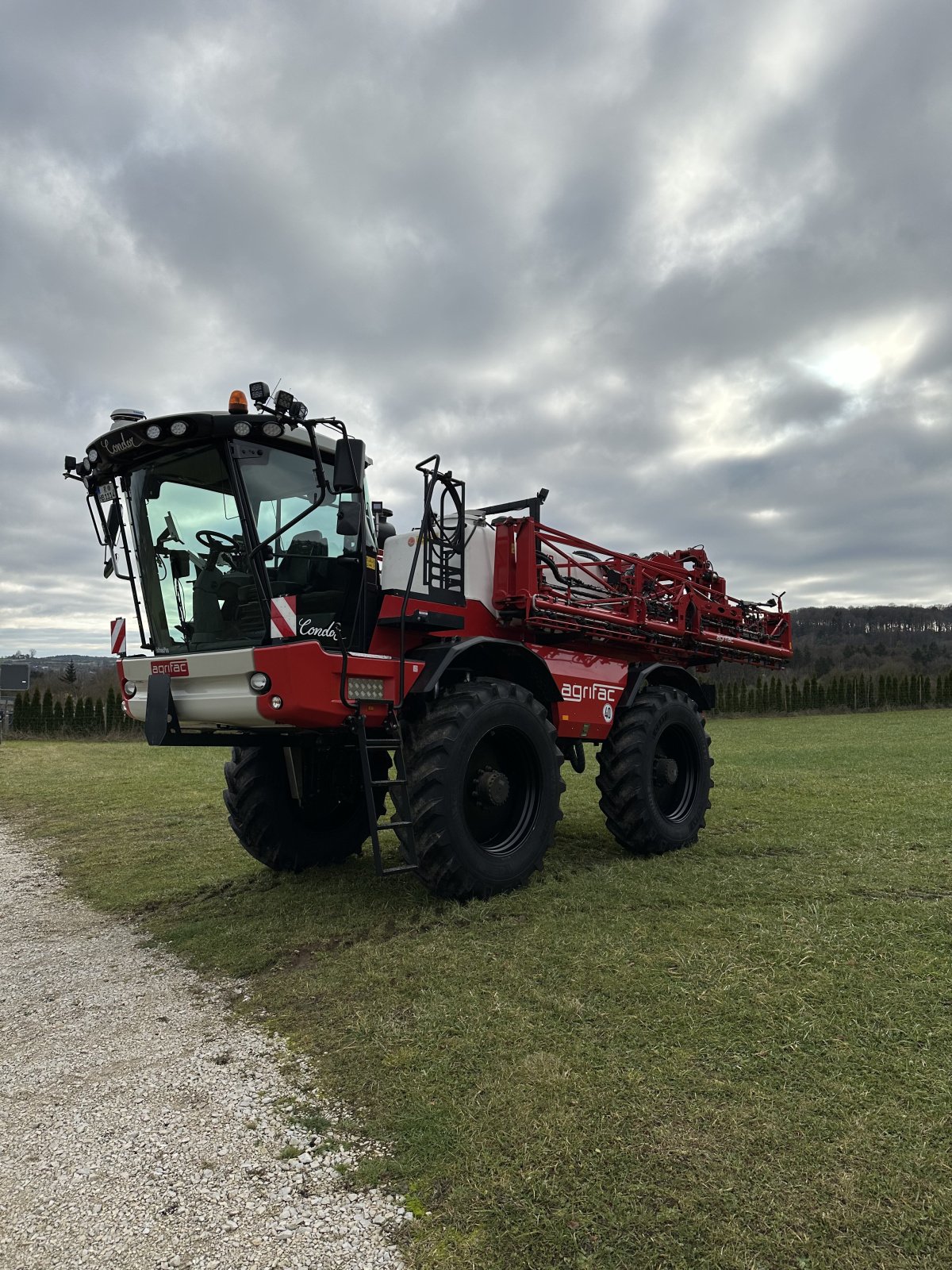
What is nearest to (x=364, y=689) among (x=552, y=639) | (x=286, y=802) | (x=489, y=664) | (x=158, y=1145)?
(x=489, y=664)

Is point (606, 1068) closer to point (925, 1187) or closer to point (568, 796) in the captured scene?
point (925, 1187)

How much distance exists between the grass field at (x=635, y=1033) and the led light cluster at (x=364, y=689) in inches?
57.5

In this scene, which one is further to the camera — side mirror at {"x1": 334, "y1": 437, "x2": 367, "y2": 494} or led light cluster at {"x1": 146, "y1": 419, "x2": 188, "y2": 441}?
led light cluster at {"x1": 146, "y1": 419, "x2": 188, "y2": 441}

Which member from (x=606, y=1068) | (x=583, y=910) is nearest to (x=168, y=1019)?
(x=606, y=1068)

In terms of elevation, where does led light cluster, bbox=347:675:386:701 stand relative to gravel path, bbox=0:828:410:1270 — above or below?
above

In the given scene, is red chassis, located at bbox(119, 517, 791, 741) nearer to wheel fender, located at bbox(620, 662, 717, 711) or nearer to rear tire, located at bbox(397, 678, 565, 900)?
wheel fender, located at bbox(620, 662, 717, 711)

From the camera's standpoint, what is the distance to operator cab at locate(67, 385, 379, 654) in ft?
17.0

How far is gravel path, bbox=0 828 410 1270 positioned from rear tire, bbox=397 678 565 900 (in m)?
1.56

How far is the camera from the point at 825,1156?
255 centimetres

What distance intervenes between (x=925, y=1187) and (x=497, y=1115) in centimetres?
135

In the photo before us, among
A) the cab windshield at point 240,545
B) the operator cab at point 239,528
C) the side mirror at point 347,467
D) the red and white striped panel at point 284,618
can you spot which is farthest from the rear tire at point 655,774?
the side mirror at point 347,467

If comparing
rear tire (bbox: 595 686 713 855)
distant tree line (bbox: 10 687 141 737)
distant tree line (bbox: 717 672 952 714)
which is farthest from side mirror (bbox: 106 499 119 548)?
distant tree line (bbox: 717 672 952 714)

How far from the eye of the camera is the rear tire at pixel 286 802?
645 centimetres

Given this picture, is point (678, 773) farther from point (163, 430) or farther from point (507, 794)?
point (163, 430)
